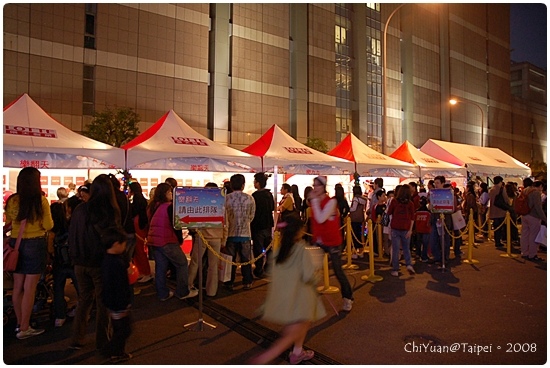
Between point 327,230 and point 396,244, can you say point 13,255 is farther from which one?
point 396,244

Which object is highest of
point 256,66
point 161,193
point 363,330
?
point 256,66

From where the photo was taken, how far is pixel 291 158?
449 inches

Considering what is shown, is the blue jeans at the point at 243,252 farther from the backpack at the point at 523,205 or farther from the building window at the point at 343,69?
the building window at the point at 343,69

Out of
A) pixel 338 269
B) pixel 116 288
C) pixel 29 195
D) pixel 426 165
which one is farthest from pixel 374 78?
pixel 116 288

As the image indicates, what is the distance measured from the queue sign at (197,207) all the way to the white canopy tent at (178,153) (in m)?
4.41

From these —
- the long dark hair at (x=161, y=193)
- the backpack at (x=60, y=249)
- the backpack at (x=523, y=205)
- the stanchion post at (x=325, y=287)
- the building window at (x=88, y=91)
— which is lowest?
the stanchion post at (x=325, y=287)

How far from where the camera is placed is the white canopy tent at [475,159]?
59.5ft

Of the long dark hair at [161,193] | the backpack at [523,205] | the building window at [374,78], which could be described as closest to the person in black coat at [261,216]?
the long dark hair at [161,193]

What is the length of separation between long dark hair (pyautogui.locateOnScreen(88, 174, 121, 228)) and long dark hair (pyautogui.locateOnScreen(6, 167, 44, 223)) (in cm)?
96

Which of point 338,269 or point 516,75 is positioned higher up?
point 516,75

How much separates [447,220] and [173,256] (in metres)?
6.70

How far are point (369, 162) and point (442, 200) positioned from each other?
435cm

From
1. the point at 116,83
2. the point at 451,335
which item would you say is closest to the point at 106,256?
the point at 451,335

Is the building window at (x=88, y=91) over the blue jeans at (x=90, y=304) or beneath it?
over
